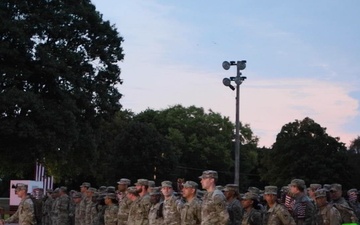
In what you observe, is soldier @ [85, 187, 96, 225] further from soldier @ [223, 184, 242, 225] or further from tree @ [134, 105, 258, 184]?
tree @ [134, 105, 258, 184]

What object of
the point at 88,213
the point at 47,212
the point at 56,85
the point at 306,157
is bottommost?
the point at 47,212

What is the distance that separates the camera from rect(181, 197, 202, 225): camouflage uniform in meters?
11.9

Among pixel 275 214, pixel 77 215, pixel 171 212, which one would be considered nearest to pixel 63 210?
pixel 77 215

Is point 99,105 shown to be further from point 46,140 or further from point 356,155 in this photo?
point 356,155

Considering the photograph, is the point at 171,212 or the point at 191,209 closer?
the point at 191,209

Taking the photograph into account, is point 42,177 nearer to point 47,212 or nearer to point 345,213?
point 47,212

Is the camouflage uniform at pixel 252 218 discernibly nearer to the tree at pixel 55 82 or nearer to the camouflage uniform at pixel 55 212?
the camouflage uniform at pixel 55 212

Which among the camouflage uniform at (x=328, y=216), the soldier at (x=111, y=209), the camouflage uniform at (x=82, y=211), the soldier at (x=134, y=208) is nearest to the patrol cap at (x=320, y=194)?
the camouflage uniform at (x=328, y=216)

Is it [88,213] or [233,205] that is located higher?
[233,205]

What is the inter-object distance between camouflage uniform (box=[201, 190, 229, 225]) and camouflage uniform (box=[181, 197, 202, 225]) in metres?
0.64

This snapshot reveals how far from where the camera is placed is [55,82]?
3453 cm

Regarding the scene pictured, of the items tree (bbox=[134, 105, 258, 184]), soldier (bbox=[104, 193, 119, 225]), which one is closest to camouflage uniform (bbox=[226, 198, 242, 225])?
soldier (bbox=[104, 193, 119, 225])

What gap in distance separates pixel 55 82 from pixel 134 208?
2048 centimetres

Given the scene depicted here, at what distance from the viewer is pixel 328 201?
14734mm
